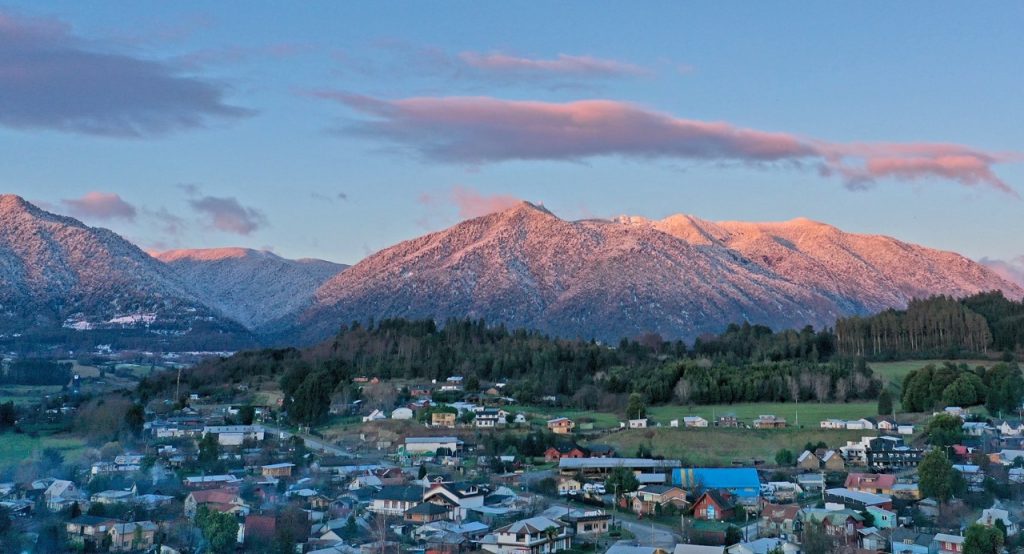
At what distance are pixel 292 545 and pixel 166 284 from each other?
110 meters

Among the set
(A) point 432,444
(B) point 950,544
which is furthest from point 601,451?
(B) point 950,544

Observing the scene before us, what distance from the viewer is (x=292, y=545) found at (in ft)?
88.2

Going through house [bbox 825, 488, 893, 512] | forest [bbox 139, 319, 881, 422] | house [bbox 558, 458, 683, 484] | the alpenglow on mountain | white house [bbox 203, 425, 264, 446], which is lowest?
house [bbox 825, 488, 893, 512]

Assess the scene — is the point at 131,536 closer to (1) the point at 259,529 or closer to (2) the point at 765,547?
(1) the point at 259,529

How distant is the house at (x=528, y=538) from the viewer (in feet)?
90.5

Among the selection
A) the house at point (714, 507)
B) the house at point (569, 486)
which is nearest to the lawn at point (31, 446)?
the house at point (569, 486)

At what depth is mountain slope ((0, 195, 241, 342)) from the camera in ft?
372

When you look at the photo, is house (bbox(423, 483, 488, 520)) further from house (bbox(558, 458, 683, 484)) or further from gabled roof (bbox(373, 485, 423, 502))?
house (bbox(558, 458, 683, 484))

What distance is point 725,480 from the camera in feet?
115

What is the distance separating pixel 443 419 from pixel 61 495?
730 inches

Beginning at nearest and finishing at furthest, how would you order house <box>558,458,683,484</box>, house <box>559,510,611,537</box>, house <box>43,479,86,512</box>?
1. house <box>559,510,611,537</box>
2. house <box>43,479,86,512</box>
3. house <box>558,458,683,484</box>

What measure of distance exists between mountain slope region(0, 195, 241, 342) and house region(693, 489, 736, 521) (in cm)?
8485

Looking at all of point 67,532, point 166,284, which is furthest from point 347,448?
point 166,284

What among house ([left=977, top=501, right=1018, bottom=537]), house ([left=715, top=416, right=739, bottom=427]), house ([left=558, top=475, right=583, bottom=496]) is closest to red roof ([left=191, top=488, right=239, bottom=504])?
house ([left=558, top=475, right=583, bottom=496])
